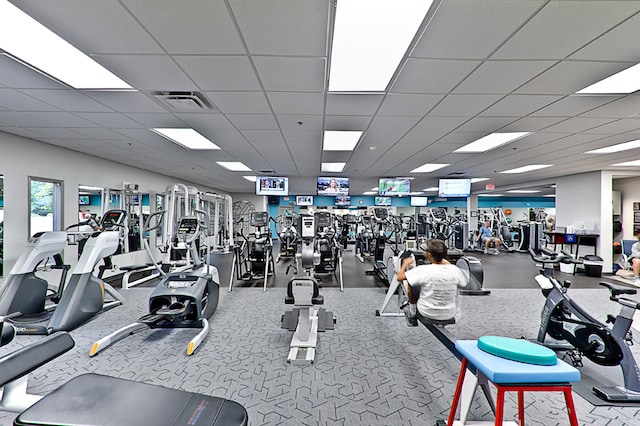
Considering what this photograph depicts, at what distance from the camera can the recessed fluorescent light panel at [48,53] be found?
6.68ft

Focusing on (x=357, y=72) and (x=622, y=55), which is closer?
(x=622, y=55)

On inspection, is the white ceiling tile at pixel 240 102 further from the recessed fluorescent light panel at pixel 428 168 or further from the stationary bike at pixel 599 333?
the recessed fluorescent light panel at pixel 428 168

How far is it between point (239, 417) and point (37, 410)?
0.81 m

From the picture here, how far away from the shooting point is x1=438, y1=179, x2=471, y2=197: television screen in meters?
8.57

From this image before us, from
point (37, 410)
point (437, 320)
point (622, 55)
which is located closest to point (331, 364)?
point (437, 320)

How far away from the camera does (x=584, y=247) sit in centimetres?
798

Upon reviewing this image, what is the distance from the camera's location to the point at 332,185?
28.0ft

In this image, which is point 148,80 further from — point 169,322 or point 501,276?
point 501,276

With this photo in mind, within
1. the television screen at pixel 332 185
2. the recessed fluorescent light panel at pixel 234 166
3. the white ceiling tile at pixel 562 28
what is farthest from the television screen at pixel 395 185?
the white ceiling tile at pixel 562 28

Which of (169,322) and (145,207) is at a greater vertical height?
(145,207)

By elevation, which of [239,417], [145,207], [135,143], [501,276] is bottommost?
[501,276]

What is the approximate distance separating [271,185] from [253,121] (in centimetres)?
437

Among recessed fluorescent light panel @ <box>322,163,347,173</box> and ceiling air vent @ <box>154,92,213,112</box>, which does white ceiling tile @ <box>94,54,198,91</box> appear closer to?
ceiling air vent @ <box>154,92,213,112</box>

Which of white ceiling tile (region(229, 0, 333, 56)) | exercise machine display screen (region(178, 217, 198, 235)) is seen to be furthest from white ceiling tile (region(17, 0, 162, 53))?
exercise machine display screen (region(178, 217, 198, 235))
